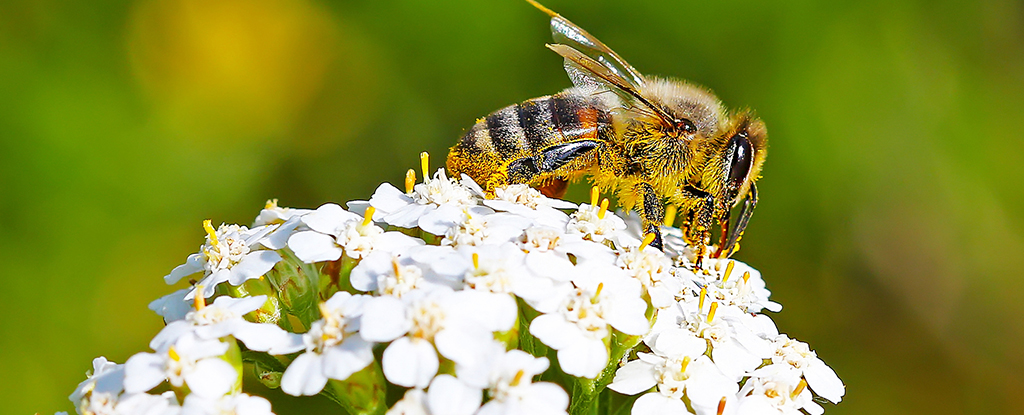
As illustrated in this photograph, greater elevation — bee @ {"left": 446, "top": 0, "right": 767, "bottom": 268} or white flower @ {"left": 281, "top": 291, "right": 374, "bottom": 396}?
bee @ {"left": 446, "top": 0, "right": 767, "bottom": 268}

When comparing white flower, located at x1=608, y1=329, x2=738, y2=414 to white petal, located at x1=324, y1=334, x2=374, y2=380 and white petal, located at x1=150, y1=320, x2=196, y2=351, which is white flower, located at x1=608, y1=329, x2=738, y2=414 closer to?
white petal, located at x1=324, y1=334, x2=374, y2=380

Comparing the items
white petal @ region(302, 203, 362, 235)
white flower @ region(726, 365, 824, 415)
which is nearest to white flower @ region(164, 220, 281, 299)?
white petal @ region(302, 203, 362, 235)

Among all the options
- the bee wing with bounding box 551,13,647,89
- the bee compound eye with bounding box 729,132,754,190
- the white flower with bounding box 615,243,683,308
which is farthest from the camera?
the bee wing with bounding box 551,13,647,89

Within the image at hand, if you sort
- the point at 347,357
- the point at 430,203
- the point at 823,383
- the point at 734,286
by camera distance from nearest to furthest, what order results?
the point at 347,357 → the point at 823,383 → the point at 430,203 → the point at 734,286

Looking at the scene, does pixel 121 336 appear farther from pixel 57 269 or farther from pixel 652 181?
pixel 652 181

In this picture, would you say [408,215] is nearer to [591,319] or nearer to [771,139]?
[591,319]

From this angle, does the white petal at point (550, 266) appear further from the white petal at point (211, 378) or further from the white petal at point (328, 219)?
the white petal at point (211, 378)

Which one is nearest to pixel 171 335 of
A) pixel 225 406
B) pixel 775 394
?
pixel 225 406
